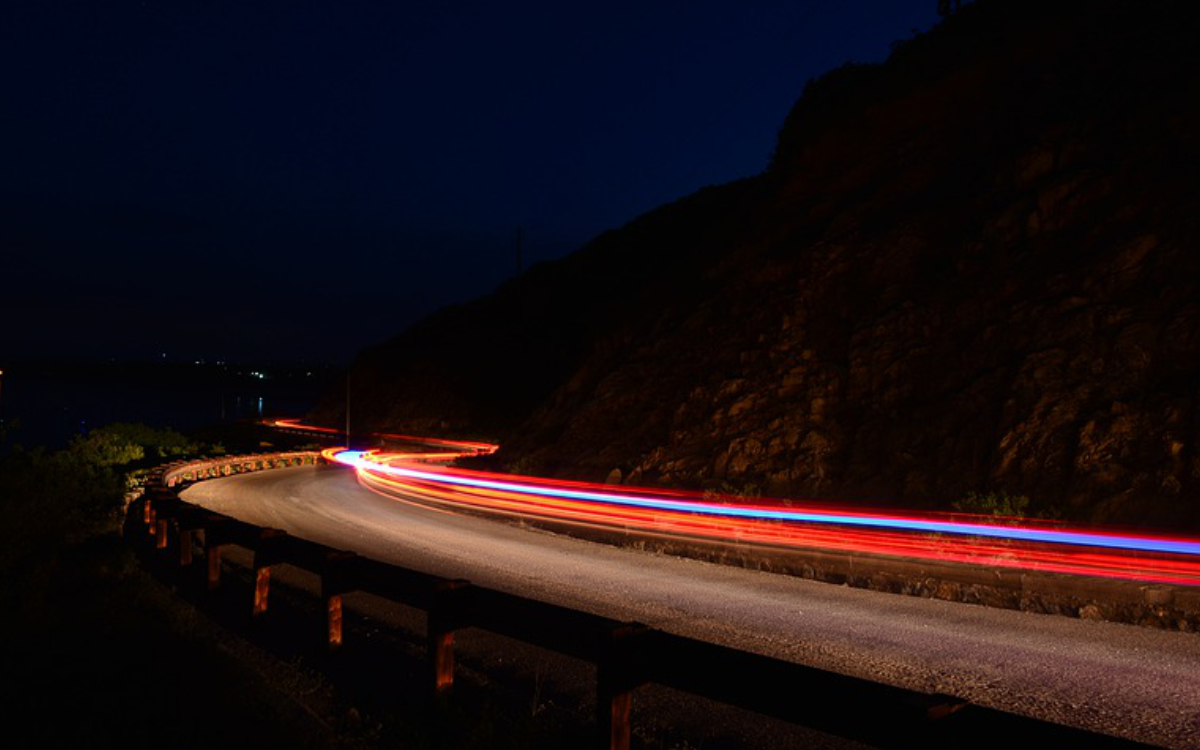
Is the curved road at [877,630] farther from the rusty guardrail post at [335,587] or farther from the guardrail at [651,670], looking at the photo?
the rusty guardrail post at [335,587]

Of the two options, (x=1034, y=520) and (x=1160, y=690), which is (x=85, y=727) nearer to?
(x=1160, y=690)

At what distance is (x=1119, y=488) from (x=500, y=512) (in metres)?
13.0

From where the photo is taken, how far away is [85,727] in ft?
15.8

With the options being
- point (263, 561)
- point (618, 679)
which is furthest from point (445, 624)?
point (263, 561)

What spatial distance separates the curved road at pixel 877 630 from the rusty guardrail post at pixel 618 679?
322cm

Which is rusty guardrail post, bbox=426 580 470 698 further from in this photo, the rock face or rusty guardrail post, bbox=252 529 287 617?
the rock face

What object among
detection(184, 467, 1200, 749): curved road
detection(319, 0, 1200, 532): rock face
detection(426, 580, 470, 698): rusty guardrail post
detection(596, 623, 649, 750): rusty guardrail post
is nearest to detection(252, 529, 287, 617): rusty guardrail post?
detection(426, 580, 470, 698): rusty guardrail post

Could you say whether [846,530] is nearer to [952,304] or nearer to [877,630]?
[877,630]

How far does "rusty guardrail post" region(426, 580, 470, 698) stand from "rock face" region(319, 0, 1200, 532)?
11.9 m

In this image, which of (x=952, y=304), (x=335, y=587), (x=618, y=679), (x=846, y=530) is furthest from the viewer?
(x=952, y=304)

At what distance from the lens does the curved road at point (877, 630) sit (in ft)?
21.6

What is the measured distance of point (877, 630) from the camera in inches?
351

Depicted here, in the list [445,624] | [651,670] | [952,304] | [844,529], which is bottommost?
[844,529]

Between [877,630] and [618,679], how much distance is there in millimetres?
5099
